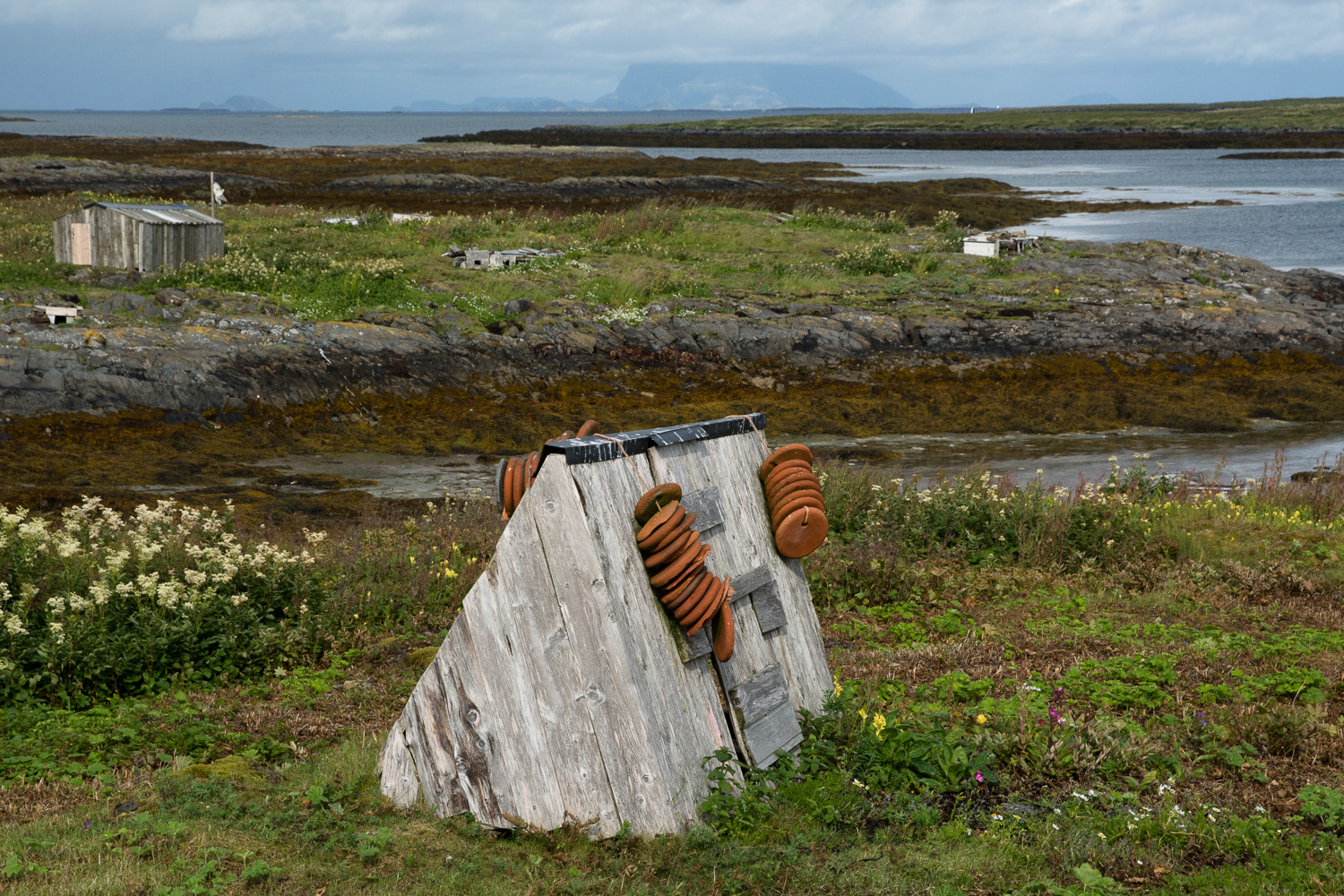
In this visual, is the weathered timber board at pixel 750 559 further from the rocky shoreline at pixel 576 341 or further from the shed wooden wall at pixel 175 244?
the shed wooden wall at pixel 175 244

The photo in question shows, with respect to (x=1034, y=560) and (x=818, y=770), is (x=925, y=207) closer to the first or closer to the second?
(x=1034, y=560)

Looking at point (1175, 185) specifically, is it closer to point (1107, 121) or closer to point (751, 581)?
point (751, 581)

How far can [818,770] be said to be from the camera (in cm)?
462

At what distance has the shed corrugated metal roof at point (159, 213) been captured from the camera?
20312 millimetres

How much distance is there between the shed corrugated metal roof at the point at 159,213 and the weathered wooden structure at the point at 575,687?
1895 cm

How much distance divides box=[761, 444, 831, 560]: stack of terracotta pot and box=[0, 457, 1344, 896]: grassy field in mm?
804

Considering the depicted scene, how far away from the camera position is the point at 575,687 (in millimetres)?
4125

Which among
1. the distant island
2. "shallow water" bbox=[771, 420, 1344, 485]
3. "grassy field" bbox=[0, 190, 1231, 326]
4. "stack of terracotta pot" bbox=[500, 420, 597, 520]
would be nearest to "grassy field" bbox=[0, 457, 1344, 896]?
"stack of terracotta pot" bbox=[500, 420, 597, 520]

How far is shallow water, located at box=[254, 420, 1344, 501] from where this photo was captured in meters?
14.9

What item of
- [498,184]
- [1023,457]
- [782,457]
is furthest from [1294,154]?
[782,457]

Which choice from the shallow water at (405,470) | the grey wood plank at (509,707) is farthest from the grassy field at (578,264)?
the grey wood plank at (509,707)

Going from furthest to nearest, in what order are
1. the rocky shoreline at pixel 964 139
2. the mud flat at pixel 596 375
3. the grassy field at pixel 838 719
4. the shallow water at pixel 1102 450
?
the rocky shoreline at pixel 964 139, the shallow water at pixel 1102 450, the mud flat at pixel 596 375, the grassy field at pixel 838 719

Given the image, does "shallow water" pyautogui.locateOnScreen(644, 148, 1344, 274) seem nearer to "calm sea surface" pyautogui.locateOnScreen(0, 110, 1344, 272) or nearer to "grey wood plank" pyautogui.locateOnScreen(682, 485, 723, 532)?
"calm sea surface" pyautogui.locateOnScreen(0, 110, 1344, 272)

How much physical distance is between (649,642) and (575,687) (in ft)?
1.12
